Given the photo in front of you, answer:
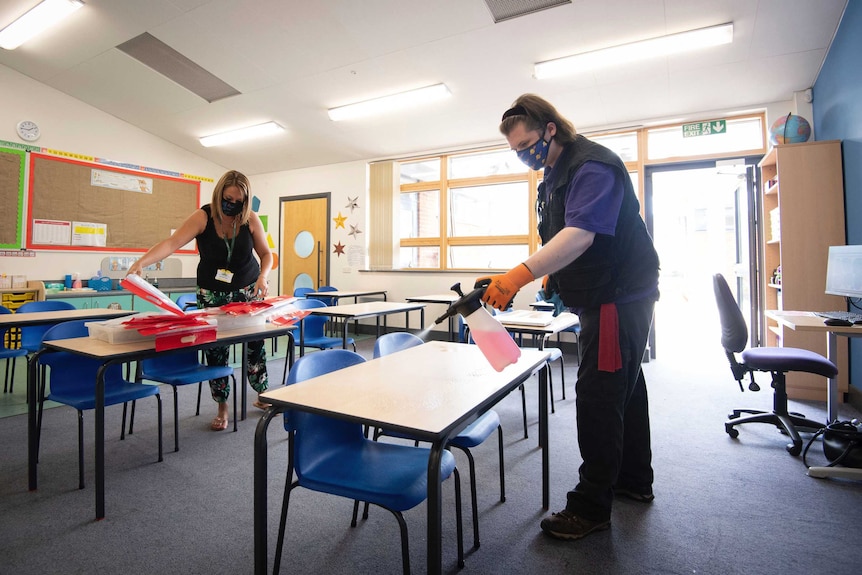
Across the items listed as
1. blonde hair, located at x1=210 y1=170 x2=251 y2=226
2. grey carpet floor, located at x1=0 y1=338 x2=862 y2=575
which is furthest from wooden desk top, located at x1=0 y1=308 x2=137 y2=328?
blonde hair, located at x1=210 y1=170 x2=251 y2=226

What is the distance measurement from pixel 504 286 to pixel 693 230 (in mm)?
4941

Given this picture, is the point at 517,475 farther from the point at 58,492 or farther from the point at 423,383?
the point at 58,492

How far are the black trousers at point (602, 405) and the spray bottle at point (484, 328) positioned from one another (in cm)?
36

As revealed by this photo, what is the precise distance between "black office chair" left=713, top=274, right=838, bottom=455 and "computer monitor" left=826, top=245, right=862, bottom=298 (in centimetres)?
43

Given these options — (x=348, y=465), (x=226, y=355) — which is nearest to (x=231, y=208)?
(x=226, y=355)

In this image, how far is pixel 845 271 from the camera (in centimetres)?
262

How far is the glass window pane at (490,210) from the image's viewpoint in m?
5.79

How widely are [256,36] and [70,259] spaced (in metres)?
3.95

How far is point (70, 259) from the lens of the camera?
566 centimetres

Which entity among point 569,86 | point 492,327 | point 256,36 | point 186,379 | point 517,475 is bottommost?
point 517,475

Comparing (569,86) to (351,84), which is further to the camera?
(351,84)

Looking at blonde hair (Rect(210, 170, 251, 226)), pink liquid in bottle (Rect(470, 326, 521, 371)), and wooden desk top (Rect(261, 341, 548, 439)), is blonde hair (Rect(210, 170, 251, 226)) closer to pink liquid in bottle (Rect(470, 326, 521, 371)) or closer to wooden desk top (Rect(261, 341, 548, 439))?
wooden desk top (Rect(261, 341, 548, 439))

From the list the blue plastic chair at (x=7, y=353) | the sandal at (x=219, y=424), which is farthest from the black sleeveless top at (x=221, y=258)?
the blue plastic chair at (x=7, y=353)

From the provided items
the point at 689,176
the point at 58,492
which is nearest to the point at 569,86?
the point at 689,176
